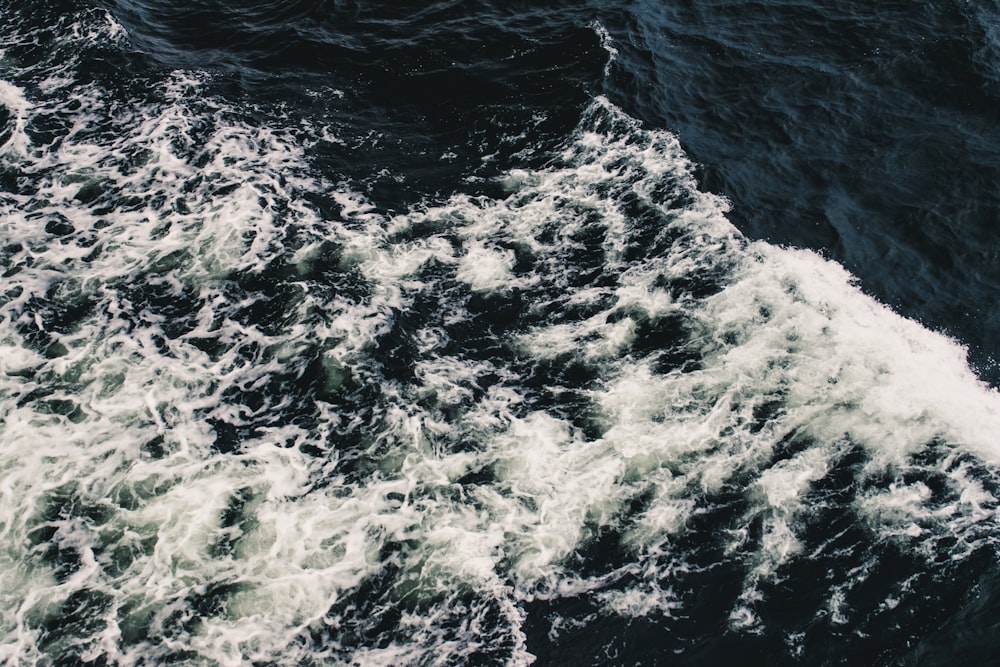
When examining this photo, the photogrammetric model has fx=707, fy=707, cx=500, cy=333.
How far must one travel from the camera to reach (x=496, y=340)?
16.0 meters

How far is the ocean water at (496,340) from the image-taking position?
11680mm

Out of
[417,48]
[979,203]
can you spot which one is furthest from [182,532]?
[979,203]

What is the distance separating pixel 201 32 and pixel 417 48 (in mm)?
7871

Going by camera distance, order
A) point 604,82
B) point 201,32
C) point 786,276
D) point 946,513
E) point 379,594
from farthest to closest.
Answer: point 201,32 → point 604,82 → point 786,276 → point 946,513 → point 379,594

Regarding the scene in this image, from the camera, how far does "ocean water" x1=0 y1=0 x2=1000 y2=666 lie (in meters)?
11.7

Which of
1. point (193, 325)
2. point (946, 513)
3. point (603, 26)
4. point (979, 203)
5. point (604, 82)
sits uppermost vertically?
point (603, 26)

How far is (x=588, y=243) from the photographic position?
18.1m

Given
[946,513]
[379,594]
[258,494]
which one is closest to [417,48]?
[258,494]

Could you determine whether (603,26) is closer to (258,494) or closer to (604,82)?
(604,82)

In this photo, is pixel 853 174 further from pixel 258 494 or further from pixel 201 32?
pixel 201 32

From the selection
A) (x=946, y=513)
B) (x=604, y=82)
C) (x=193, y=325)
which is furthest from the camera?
(x=604, y=82)

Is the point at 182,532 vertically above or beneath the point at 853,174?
beneath

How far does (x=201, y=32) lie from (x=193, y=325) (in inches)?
566

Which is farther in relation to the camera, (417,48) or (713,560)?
(417,48)
